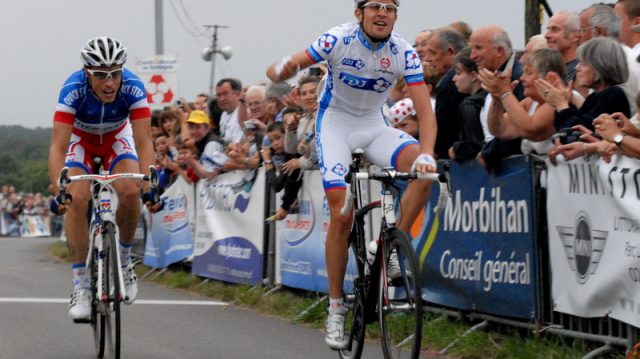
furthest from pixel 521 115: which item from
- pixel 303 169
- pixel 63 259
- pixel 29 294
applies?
pixel 63 259

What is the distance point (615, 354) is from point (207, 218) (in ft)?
27.0

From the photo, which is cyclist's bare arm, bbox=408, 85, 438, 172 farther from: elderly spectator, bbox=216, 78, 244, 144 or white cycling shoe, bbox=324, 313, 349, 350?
elderly spectator, bbox=216, 78, 244, 144

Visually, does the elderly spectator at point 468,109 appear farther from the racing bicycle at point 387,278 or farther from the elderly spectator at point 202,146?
the elderly spectator at point 202,146

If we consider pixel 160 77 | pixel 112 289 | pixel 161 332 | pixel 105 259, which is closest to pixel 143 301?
pixel 161 332

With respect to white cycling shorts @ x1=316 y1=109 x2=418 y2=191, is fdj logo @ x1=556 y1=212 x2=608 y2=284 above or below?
below

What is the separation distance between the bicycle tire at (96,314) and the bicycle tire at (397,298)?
2230 millimetres

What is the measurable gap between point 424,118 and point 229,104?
7.96 meters

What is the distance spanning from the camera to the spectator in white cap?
31.1 feet

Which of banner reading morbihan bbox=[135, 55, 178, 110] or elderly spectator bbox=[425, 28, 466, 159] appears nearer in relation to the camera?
elderly spectator bbox=[425, 28, 466, 159]

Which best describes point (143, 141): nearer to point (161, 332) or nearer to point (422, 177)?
point (161, 332)

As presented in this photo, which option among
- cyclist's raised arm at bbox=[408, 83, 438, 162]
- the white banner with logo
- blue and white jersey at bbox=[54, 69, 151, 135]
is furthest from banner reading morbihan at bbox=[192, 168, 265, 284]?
the white banner with logo

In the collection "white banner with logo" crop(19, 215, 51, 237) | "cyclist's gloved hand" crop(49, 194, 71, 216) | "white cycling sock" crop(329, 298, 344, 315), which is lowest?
"white banner with logo" crop(19, 215, 51, 237)

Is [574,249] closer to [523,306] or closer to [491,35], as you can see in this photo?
[523,306]

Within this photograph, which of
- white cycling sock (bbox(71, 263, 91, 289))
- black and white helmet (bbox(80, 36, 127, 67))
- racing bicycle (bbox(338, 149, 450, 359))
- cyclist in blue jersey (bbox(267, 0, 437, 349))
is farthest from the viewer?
white cycling sock (bbox(71, 263, 91, 289))
